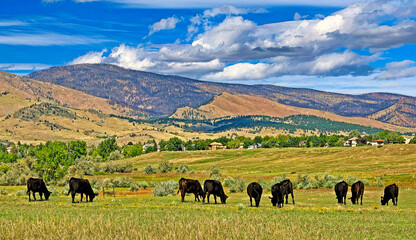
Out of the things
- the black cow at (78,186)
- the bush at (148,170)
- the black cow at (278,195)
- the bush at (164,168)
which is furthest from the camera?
the bush at (164,168)

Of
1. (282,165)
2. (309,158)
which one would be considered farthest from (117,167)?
(309,158)

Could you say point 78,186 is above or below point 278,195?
above

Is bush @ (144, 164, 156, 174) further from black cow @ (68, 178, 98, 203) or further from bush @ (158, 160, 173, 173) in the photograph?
black cow @ (68, 178, 98, 203)

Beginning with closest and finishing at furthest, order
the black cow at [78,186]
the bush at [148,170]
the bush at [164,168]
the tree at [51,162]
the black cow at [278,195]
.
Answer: the black cow at [278,195]
the black cow at [78,186]
the tree at [51,162]
the bush at [148,170]
the bush at [164,168]

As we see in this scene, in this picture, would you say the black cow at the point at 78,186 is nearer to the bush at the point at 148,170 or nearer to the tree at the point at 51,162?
the tree at the point at 51,162

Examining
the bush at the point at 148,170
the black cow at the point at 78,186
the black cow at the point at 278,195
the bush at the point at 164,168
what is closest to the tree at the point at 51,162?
the bush at the point at 148,170

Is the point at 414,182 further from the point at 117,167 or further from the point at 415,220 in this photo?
the point at 117,167

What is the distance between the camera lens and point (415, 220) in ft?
85.6

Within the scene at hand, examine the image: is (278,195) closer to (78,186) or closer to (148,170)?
(78,186)

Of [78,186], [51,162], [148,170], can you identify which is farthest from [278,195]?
[148,170]

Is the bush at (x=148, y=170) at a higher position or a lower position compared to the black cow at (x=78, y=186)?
higher

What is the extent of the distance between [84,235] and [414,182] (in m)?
66.6

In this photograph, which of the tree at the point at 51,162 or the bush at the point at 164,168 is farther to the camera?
the bush at the point at 164,168

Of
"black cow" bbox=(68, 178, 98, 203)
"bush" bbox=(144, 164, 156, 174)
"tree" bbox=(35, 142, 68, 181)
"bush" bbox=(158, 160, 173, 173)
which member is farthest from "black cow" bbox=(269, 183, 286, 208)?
"bush" bbox=(158, 160, 173, 173)
